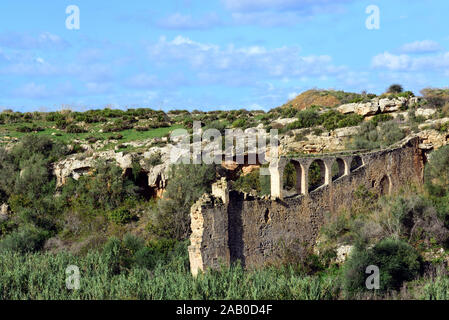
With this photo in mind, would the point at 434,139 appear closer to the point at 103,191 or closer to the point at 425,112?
the point at 425,112

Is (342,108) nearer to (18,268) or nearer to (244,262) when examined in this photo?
(244,262)

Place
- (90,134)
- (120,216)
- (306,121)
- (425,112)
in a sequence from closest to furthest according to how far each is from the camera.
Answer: (120,216), (425,112), (306,121), (90,134)

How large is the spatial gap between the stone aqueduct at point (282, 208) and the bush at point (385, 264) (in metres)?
3.10

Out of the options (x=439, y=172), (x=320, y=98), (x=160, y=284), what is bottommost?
(x=160, y=284)

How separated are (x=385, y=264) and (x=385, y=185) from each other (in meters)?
8.12

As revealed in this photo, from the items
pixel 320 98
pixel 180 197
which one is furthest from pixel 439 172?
pixel 320 98

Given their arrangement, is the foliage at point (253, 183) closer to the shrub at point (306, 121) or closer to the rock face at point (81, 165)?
the shrub at point (306, 121)

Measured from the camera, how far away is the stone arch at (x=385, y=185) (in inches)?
1104

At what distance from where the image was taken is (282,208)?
920 inches

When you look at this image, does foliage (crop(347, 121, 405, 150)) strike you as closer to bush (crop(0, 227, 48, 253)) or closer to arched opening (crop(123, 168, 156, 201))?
arched opening (crop(123, 168, 156, 201))

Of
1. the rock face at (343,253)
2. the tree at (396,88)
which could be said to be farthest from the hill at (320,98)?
the rock face at (343,253)

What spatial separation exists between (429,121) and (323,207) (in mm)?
12170

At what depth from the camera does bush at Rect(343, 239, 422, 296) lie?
20.0 m

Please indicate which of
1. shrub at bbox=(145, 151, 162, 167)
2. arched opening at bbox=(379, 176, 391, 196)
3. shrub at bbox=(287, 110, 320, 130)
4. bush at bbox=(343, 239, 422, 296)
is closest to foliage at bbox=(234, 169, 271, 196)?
arched opening at bbox=(379, 176, 391, 196)
